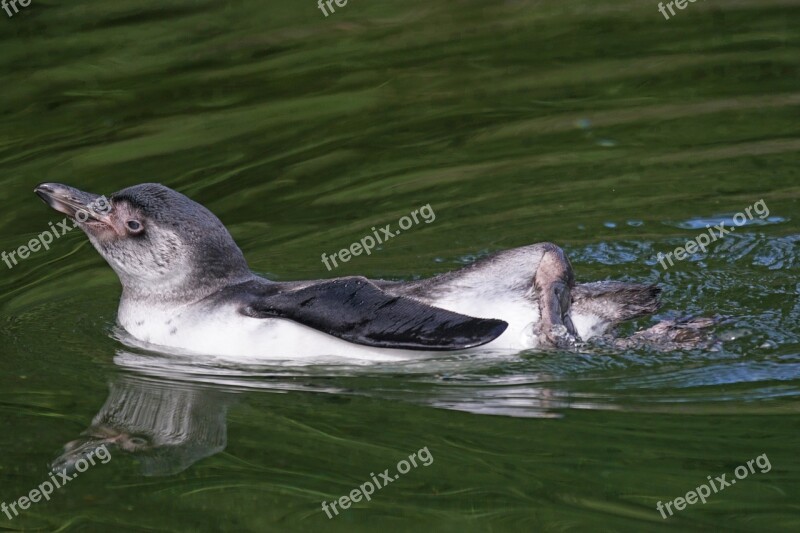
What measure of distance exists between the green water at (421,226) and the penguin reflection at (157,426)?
21 mm

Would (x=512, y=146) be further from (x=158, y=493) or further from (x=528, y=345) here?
(x=158, y=493)

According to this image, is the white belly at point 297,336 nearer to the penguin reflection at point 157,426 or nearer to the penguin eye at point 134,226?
the penguin reflection at point 157,426

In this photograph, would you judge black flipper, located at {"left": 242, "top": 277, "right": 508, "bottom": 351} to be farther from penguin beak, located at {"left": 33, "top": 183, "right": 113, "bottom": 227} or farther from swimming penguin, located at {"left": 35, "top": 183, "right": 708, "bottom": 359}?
penguin beak, located at {"left": 33, "top": 183, "right": 113, "bottom": 227}

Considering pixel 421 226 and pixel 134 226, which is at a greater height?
pixel 134 226

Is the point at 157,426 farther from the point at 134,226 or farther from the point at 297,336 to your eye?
the point at 134,226

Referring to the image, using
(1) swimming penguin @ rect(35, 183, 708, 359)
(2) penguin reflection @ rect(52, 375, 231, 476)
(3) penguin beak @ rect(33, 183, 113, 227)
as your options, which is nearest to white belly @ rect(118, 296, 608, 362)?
(1) swimming penguin @ rect(35, 183, 708, 359)

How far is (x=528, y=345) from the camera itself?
6.86m

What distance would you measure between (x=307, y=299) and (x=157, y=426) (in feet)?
3.12

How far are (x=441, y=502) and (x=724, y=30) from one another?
7300mm

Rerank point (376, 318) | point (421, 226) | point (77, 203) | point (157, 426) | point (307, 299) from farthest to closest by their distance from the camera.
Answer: point (421, 226)
point (77, 203)
point (307, 299)
point (376, 318)
point (157, 426)

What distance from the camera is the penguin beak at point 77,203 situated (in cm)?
726

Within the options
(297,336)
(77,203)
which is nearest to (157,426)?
(297,336)

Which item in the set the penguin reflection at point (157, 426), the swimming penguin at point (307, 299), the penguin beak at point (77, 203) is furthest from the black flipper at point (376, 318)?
the penguin beak at point (77, 203)

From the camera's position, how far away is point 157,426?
6.47 meters
